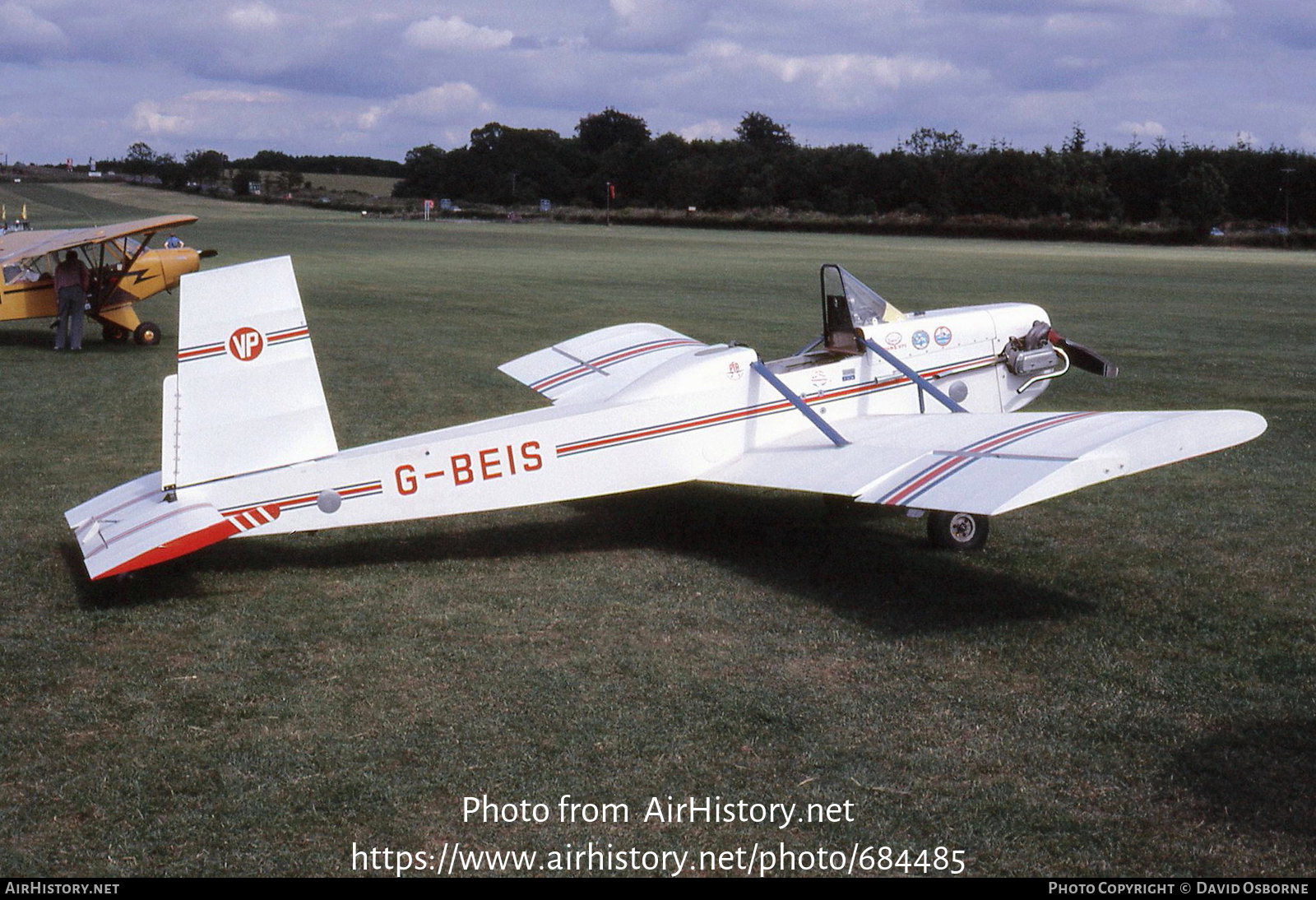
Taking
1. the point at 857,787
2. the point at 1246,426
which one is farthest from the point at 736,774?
the point at 1246,426

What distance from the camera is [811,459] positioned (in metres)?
7.29

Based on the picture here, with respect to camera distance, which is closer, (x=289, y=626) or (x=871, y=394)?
(x=289, y=626)

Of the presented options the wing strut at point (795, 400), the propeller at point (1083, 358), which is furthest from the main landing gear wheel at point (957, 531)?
the propeller at point (1083, 358)

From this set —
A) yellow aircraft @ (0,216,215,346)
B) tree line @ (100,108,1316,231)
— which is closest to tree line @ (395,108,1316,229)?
tree line @ (100,108,1316,231)

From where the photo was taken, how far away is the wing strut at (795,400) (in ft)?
24.6

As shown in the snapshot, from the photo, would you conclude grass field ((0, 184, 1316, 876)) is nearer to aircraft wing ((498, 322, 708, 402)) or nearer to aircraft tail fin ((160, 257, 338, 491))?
aircraft tail fin ((160, 257, 338, 491))

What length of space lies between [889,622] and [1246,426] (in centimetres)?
204

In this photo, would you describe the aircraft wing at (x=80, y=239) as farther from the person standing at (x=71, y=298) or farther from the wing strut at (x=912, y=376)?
the wing strut at (x=912, y=376)

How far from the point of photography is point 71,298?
17.3 metres

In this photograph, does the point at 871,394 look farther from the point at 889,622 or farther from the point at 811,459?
the point at 889,622

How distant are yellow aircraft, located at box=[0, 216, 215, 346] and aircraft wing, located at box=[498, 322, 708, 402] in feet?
32.0

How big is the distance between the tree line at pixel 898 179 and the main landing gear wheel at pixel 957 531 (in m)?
65.1

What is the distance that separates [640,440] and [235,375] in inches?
96.7

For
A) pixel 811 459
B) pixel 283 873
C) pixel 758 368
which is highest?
pixel 758 368
